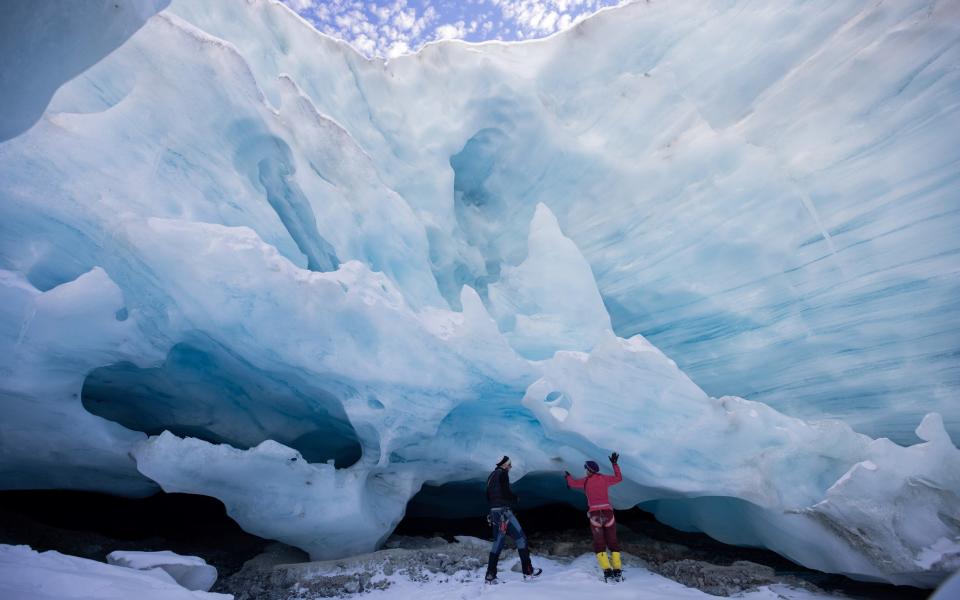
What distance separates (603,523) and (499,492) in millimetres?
843

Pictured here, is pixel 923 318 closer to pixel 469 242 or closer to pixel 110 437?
pixel 469 242

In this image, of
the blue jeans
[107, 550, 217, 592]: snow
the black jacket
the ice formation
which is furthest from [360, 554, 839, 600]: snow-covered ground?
[107, 550, 217, 592]: snow

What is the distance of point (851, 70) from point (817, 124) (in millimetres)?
496

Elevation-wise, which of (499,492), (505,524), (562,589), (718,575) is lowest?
(562,589)

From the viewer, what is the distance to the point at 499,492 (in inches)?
158

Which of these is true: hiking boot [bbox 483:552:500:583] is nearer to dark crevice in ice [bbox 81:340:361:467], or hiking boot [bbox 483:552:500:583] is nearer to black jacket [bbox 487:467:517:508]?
black jacket [bbox 487:467:517:508]

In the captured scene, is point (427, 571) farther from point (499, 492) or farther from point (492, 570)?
point (499, 492)

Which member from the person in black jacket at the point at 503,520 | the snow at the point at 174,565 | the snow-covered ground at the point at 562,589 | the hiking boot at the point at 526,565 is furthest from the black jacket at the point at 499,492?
the snow at the point at 174,565

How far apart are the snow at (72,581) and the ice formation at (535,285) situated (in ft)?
3.38

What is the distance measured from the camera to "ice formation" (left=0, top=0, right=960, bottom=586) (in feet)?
12.9

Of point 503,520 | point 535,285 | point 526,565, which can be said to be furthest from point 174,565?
point 535,285

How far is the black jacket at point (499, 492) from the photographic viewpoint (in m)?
3.99

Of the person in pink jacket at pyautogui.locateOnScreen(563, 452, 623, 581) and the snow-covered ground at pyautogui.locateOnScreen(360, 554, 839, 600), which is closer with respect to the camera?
the snow-covered ground at pyautogui.locateOnScreen(360, 554, 839, 600)

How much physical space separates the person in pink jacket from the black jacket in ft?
2.06
